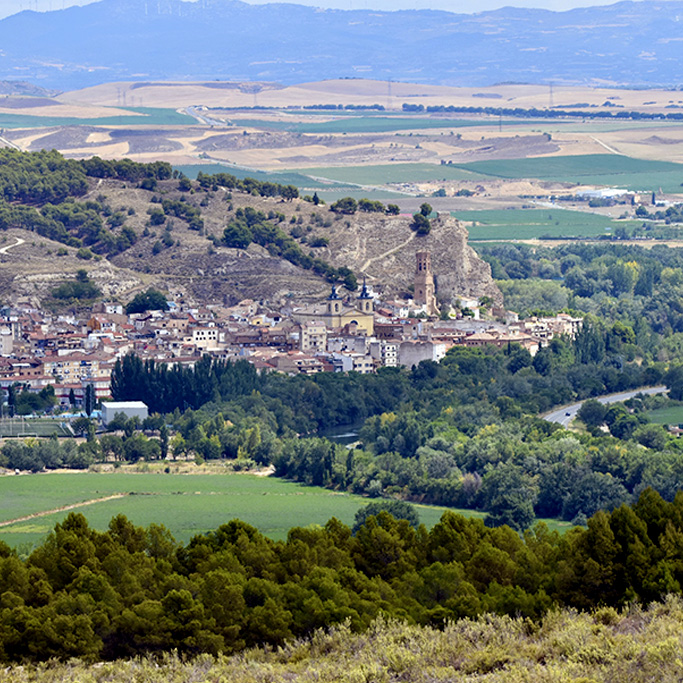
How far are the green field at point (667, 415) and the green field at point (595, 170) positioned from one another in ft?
314

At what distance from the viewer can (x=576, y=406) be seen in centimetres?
6500

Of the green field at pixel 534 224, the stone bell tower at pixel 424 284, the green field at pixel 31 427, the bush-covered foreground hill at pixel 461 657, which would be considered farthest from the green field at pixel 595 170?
the bush-covered foreground hill at pixel 461 657

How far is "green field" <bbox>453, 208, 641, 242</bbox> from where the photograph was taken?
128m

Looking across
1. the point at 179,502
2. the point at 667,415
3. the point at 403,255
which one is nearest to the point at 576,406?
the point at 667,415

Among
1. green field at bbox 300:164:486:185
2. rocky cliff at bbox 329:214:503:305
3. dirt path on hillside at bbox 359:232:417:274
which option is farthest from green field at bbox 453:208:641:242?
dirt path on hillside at bbox 359:232:417:274

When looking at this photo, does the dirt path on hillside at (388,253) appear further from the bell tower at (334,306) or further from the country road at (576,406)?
the country road at (576,406)

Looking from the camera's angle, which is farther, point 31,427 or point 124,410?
point 124,410

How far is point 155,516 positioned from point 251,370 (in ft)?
70.1

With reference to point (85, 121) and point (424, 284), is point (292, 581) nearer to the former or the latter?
point (424, 284)

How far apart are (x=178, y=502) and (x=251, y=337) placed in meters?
29.4

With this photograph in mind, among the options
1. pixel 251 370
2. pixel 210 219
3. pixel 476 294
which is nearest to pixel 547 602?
pixel 251 370

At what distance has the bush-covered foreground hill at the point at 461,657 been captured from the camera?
21016mm

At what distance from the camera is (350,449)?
2207 inches

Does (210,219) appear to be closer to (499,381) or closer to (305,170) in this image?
(499,381)
